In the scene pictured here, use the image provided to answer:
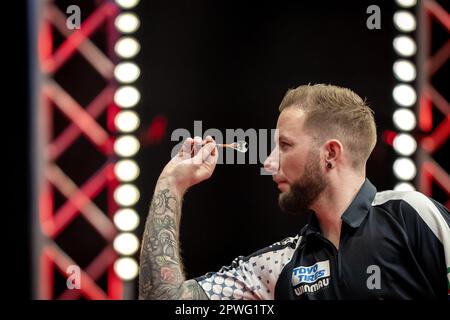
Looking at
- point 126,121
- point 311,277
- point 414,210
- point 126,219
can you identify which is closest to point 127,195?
point 126,219

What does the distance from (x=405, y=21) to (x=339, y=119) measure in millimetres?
812

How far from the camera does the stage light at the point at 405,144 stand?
8.41ft

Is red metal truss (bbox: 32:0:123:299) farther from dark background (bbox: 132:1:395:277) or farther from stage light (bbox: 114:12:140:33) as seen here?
dark background (bbox: 132:1:395:277)

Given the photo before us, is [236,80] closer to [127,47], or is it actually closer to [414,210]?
[127,47]

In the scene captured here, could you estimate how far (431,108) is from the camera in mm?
2615

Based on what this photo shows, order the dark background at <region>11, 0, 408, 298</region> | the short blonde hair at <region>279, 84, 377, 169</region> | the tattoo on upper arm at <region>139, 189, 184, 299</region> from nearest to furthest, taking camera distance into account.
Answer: the tattoo on upper arm at <region>139, 189, 184, 299</region> → the short blonde hair at <region>279, 84, 377, 169</region> → the dark background at <region>11, 0, 408, 298</region>

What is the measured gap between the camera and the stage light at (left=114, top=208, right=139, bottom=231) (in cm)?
256

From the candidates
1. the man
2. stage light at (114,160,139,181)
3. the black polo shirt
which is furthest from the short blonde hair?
stage light at (114,160,139,181)

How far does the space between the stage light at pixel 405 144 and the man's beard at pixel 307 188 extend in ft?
2.25

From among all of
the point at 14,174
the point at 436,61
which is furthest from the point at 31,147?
the point at 436,61

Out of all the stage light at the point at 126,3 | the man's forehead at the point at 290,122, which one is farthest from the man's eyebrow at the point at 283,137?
the stage light at the point at 126,3

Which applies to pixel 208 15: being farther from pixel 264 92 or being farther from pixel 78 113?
pixel 78 113

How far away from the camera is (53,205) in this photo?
2.67 m

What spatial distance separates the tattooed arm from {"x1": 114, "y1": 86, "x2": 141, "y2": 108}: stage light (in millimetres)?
640
